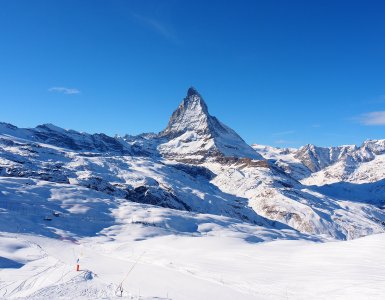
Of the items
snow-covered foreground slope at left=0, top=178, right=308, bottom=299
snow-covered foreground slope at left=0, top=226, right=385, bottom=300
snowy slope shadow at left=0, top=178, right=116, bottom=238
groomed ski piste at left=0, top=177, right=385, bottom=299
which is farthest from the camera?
snowy slope shadow at left=0, top=178, right=116, bottom=238

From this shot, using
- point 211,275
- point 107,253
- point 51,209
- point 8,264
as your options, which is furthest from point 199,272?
point 51,209

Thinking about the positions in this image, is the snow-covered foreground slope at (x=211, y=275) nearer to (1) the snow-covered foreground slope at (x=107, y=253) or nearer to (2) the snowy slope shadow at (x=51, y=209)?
(1) the snow-covered foreground slope at (x=107, y=253)

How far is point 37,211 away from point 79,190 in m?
28.2

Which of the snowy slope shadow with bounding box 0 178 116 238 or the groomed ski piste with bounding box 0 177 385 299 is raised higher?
the snowy slope shadow with bounding box 0 178 116 238

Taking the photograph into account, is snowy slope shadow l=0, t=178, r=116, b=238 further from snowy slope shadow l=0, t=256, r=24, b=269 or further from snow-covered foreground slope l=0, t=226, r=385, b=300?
snowy slope shadow l=0, t=256, r=24, b=269

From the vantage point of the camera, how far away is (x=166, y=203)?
170250mm

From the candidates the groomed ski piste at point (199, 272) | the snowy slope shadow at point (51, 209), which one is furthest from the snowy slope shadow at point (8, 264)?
the snowy slope shadow at point (51, 209)

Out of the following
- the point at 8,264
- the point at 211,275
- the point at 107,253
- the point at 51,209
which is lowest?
the point at 8,264

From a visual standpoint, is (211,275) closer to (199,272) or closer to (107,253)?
(199,272)

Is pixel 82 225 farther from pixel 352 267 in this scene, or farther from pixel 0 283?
pixel 352 267

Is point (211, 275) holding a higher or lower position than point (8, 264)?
higher

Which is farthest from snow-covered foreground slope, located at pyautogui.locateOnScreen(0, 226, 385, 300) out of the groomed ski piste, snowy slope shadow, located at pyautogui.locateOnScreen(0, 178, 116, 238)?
snowy slope shadow, located at pyautogui.locateOnScreen(0, 178, 116, 238)

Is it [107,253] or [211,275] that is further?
[107,253]

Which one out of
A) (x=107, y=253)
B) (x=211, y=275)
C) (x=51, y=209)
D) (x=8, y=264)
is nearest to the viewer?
(x=211, y=275)
